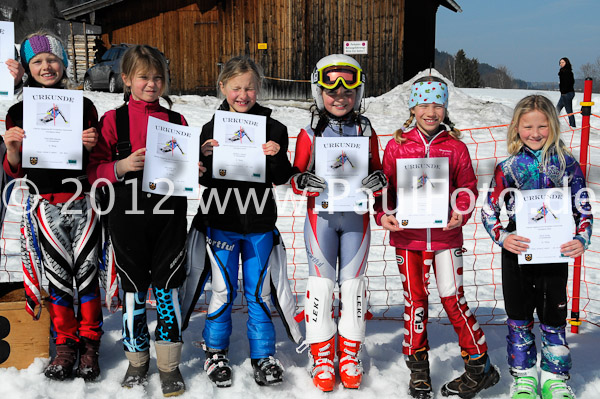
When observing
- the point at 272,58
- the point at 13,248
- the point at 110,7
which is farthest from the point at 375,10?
the point at 13,248

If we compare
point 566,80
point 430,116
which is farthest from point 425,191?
point 566,80

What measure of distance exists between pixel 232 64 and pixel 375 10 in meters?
15.0

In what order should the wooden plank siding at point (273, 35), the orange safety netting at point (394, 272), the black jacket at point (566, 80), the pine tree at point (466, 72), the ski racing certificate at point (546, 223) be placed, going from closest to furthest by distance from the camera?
the ski racing certificate at point (546, 223) < the orange safety netting at point (394, 272) < the black jacket at point (566, 80) < the wooden plank siding at point (273, 35) < the pine tree at point (466, 72)

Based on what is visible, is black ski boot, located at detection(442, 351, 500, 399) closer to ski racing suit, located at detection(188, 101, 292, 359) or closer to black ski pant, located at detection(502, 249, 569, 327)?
black ski pant, located at detection(502, 249, 569, 327)

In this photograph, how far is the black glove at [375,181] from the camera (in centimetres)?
309

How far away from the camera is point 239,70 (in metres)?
3.18

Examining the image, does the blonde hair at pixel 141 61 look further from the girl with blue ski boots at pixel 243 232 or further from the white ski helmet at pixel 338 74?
the white ski helmet at pixel 338 74

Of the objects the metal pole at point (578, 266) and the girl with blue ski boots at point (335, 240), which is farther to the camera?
the metal pole at point (578, 266)

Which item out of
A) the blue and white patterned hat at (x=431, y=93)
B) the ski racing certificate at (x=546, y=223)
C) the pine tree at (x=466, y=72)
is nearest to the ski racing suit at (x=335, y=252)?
the blue and white patterned hat at (x=431, y=93)

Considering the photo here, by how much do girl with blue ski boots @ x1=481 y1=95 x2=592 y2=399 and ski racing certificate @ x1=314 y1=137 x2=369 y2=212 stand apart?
2.53ft

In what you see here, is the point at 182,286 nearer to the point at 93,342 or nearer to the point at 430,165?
the point at 93,342

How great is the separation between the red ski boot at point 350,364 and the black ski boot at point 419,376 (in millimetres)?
311

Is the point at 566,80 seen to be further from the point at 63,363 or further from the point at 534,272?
the point at 63,363

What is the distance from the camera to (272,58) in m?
17.9
